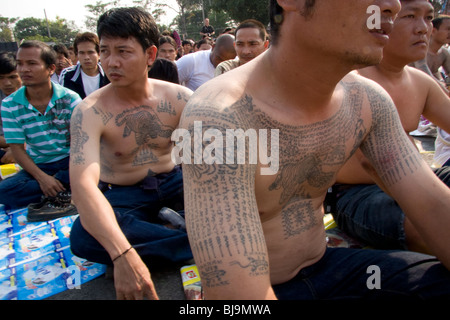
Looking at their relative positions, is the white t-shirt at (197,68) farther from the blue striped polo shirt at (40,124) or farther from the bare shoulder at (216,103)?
the bare shoulder at (216,103)

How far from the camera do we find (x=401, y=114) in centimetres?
234

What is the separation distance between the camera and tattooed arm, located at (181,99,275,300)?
3.06 feet

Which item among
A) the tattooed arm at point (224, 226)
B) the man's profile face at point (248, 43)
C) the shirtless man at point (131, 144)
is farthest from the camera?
the man's profile face at point (248, 43)

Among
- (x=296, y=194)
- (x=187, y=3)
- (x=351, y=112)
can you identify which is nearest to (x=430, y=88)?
(x=351, y=112)

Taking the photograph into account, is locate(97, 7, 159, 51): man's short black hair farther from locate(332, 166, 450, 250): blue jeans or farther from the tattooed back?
locate(332, 166, 450, 250): blue jeans

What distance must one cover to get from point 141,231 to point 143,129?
76 centimetres

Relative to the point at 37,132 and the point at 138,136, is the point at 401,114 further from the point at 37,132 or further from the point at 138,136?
the point at 37,132


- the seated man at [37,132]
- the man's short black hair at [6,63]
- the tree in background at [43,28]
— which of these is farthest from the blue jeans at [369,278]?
the tree in background at [43,28]

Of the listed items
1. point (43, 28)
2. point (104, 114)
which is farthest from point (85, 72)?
point (43, 28)

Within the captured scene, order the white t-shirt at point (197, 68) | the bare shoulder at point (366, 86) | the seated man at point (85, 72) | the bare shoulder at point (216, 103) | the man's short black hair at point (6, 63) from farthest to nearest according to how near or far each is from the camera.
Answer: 1. the white t-shirt at point (197, 68)
2. the seated man at point (85, 72)
3. the man's short black hair at point (6, 63)
4. the bare shoulder at point (366, 86)
5. the bare shoulder at point (216, 103)

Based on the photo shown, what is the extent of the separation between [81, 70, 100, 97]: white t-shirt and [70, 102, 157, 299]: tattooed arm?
2.80m

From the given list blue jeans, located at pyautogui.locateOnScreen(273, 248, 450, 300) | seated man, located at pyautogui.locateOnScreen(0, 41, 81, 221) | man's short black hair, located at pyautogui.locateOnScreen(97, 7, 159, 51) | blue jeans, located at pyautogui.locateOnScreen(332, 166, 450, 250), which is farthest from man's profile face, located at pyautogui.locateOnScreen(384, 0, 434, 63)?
seated man, located at pyautogui.locateOnScreen(0, 41, 81, 221)

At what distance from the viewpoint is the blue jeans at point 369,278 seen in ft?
4.02

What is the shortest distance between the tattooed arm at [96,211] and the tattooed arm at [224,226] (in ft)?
2.23
